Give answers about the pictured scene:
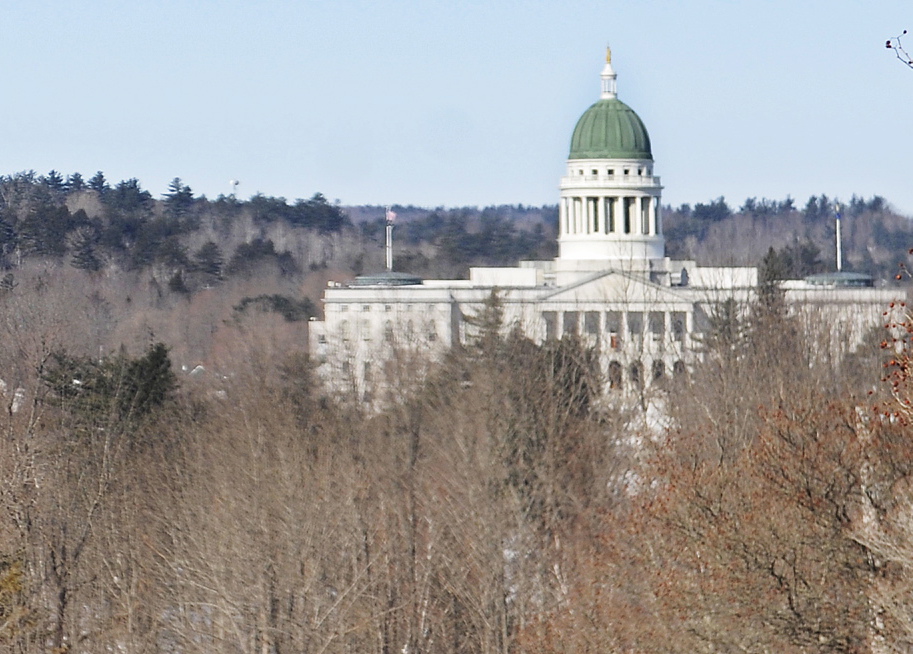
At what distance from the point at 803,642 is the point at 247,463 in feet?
55.5

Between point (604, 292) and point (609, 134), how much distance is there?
12585 mm

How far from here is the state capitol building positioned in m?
78.6

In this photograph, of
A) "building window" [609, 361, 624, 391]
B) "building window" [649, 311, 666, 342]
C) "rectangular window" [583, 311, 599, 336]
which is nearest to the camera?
"building window" [609, 361, 624, 391]

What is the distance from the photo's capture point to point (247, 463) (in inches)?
1590

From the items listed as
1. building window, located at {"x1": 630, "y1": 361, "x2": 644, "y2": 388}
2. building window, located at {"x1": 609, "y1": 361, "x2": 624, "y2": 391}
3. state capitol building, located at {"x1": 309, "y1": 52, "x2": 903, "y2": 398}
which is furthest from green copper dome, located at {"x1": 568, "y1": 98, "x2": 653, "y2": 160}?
building window, located at {"x1": 630, "y1": 361, "x2": 644, "y2": 388}

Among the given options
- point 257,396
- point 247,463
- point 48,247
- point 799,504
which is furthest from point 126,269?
point 799,504

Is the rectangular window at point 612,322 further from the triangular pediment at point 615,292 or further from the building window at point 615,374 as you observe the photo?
the building window at point 615,374

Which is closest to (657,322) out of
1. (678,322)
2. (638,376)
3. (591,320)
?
(678,322)

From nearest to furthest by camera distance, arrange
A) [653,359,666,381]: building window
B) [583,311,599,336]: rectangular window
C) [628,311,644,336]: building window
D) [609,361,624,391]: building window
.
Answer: [609,361,624,391]: building window → [653,359,666,381]: building window → [628,311,644,336]: building window → [583,311,599,336]: rectangular window

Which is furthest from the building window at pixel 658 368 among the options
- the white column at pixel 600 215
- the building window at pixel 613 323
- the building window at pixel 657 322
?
the white column at pixel 600 215

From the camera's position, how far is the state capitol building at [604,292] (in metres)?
78.6

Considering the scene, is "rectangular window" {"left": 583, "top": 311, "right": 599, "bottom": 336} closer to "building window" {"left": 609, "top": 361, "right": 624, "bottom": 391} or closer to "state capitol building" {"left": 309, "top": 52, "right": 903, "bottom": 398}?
"state capitol building" {"left": 309, "top": 52, "right": 903, "bottom": 398}

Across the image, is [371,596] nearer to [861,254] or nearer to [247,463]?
[247,463]

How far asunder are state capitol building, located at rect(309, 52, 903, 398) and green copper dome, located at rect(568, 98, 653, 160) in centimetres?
4
